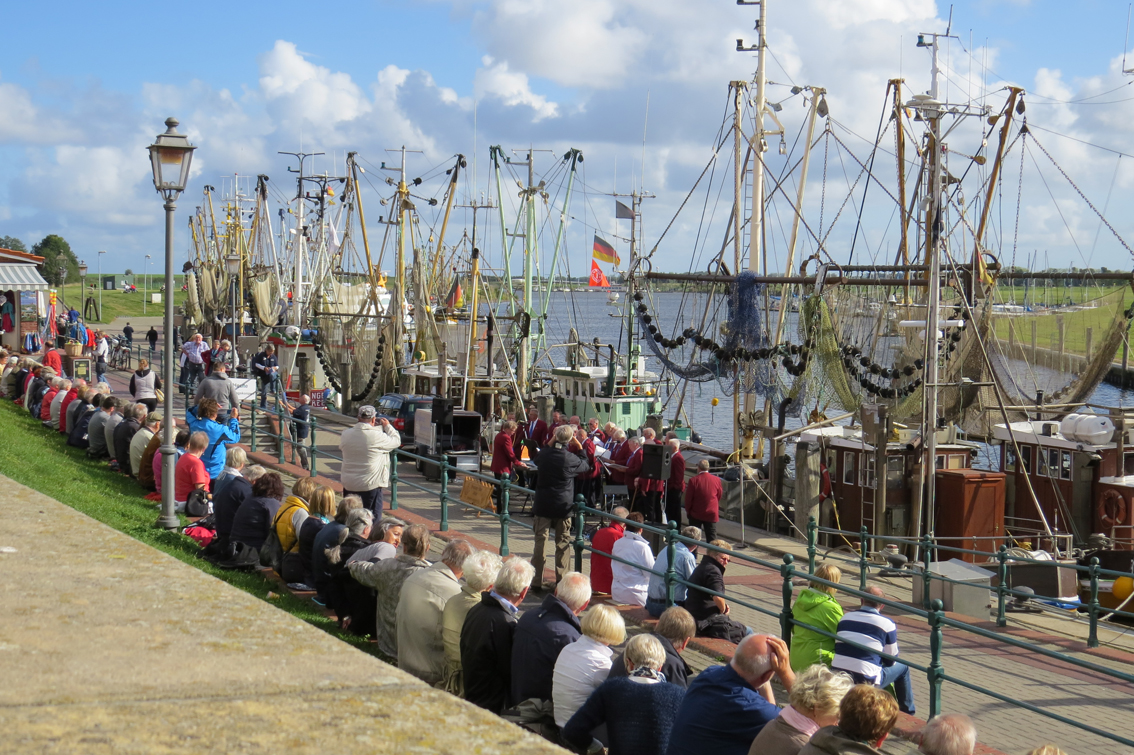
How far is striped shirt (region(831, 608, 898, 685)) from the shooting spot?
296 inches

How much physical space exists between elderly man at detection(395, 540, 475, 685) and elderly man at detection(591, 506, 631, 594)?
10.9 ft

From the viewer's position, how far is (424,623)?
7355 mm

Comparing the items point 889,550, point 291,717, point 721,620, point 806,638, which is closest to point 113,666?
point 291,717

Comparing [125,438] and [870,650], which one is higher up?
[125,438]

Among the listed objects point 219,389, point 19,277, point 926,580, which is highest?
point 19,277

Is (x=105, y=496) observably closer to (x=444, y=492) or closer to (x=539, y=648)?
(x=444, y=492)

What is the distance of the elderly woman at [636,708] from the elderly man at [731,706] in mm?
232

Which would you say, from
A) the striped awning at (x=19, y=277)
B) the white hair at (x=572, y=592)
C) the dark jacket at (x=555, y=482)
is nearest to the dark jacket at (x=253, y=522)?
the dark jacket at (x=555, y=482)

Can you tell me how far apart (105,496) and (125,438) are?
2385mm

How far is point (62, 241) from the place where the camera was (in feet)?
423

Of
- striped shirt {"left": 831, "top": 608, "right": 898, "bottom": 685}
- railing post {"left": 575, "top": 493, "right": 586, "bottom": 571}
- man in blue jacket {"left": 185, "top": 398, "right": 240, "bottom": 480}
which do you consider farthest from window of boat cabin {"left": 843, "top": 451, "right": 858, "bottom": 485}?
striped shirt {"left": 831, "top": 608, "right": 898, "bottom": 685}

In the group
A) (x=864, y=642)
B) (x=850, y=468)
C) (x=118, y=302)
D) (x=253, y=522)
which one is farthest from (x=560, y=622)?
(x=118, y=302)

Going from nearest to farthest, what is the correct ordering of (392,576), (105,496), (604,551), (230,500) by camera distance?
1. (392,576)
2. (230,500)
3. (604,551)
4. (105,496)

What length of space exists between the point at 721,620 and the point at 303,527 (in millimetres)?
3596
